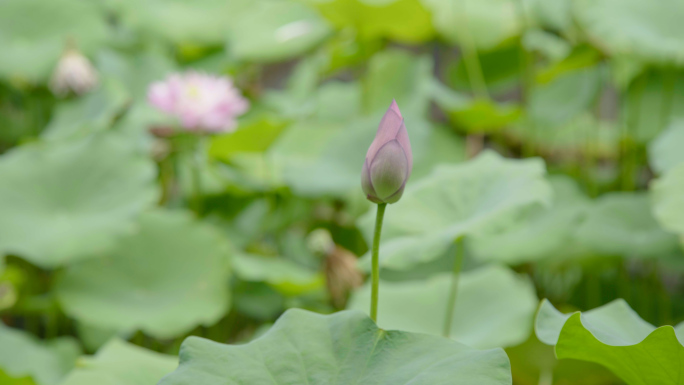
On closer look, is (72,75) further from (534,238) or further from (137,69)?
(534,238)

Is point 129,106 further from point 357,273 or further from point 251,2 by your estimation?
point 357,273

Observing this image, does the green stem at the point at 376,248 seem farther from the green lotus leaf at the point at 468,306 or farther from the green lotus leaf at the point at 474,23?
the green lotus leaf at the point at 474,23

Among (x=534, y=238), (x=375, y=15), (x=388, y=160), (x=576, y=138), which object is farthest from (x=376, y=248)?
(x=576, y=138)

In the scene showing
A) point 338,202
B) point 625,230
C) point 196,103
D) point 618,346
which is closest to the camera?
point 618,346

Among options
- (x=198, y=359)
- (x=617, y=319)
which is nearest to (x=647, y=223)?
(x=617, y=319)

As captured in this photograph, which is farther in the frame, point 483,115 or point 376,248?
point 483,115

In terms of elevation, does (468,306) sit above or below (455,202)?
below

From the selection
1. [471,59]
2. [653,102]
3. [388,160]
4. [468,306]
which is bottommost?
[468,306]
